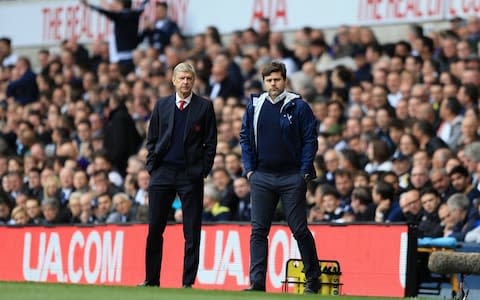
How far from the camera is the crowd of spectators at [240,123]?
17.4 meters

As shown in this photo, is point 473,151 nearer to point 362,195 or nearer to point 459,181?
point 459,181

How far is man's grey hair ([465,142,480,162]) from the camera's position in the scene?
→ 1731cm

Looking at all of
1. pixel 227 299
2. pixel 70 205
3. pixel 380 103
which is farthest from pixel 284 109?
pixel 70 205

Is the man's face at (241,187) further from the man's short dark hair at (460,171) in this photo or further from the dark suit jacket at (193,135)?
the dark suit jacket at (193,135)

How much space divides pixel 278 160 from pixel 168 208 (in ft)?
4.25

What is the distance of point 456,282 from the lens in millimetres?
14836

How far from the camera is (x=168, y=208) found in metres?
13.9

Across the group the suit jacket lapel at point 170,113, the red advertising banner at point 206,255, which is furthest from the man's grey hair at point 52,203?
the suit jacket lapel at point 170,113

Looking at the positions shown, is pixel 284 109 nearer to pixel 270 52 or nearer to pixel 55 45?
pixel 270 52

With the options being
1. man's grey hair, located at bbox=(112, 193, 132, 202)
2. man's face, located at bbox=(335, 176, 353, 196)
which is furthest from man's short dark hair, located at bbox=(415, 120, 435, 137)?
man's grey hair, located at bbox=(112, 193, 132, 202)

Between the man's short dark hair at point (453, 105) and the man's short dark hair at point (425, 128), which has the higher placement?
the man's short dark hair at point (453, 105)

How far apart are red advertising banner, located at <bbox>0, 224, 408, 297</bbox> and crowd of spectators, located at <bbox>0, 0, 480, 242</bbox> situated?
1.17 meters

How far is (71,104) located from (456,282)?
1249cm

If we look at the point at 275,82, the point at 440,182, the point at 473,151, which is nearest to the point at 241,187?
the point at 440,182
